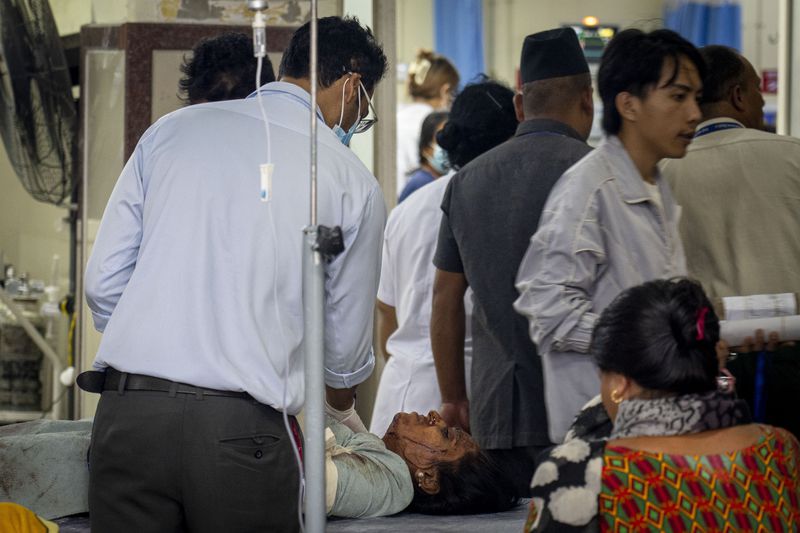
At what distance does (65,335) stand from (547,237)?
384 cm

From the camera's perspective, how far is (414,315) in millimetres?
4164

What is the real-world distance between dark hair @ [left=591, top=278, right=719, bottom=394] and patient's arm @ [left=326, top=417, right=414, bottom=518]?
1.00 m

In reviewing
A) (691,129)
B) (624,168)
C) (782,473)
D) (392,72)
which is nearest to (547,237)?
(624,168)

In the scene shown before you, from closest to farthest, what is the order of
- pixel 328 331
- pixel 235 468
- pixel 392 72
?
1. pixel 235 468
2. pixel 328 331
3. pixel 392 72

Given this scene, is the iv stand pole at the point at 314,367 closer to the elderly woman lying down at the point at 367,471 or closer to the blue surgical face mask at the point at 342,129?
the blue surgical face mask at the point at 342,129

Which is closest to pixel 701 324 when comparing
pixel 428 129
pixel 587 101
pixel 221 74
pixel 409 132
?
pixel 587 101

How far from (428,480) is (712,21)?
8156 mm

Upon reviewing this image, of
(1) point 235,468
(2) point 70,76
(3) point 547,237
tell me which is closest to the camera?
(1) point 235,468

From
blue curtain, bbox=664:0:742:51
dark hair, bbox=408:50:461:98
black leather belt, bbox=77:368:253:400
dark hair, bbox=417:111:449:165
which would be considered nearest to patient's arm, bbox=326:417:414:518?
black leather belt, bbox=77:368:253:400

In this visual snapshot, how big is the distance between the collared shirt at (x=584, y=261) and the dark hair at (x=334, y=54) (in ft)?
1.81

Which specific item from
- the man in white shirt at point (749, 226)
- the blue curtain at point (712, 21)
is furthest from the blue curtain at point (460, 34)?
the man in white shirt at point (749, 226)

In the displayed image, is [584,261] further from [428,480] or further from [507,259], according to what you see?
[428,480]

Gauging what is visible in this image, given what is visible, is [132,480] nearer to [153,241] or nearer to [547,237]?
[153,241]

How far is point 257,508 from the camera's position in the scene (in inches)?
98.0
